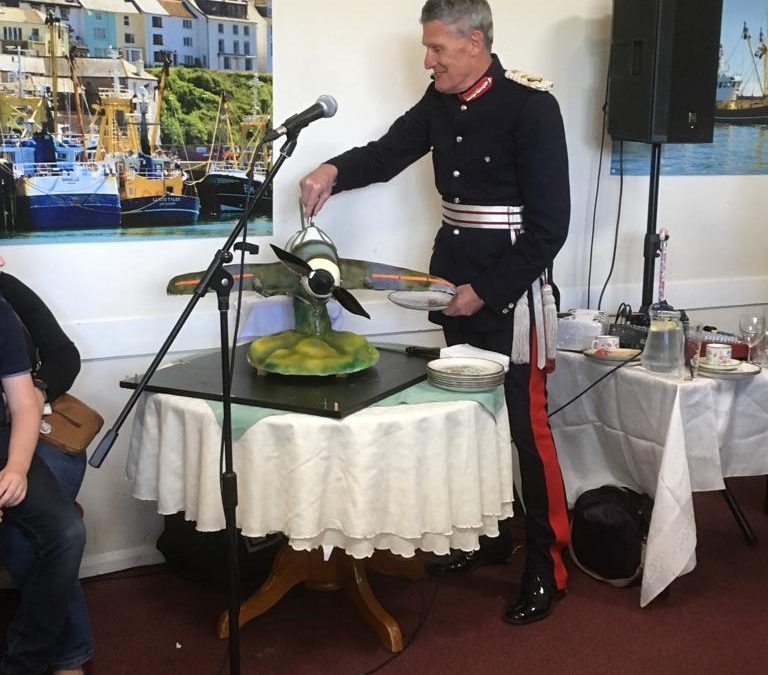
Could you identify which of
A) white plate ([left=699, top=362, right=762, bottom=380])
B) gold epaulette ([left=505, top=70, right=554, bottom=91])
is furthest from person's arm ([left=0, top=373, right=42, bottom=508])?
white plate ([left=699, top=362, right=762, bottom=380])

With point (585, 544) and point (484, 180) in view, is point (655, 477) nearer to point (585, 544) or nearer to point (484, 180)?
point (585, 544)

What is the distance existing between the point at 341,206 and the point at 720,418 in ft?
4.11

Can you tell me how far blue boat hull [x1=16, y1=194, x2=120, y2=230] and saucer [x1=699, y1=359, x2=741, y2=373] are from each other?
1628 millimetres

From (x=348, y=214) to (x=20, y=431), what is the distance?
124cm

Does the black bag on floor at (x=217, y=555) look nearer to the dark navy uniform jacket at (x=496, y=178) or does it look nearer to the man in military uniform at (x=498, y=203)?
the man in military uniform at (x=498, y=203)

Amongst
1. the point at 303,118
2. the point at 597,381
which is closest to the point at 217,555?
the point at 597,381

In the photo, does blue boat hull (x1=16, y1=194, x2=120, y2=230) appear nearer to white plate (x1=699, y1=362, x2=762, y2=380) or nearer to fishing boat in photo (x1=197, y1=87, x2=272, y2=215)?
fishing boat in photo (x1=197, y1=87, x2=272, y2=215)

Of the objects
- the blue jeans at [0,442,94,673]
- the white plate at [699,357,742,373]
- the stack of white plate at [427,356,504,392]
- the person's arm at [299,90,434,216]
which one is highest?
the person's arm at [299,90,434,216]

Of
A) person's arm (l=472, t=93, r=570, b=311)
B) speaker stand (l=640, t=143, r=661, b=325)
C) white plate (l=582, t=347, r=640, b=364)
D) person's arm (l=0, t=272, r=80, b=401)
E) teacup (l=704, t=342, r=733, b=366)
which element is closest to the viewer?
person's arm (l=0, t=272, r=80, b=401)

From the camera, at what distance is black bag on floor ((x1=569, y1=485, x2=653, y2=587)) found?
8.45 feet

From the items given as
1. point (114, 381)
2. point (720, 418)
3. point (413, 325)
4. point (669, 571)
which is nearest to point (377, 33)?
point (413, 325)

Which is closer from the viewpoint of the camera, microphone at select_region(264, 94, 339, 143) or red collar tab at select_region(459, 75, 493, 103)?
microphone at select_region(264, 94, 339, 143)

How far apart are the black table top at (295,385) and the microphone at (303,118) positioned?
54 cm

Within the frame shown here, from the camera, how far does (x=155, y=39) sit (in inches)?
96.2
